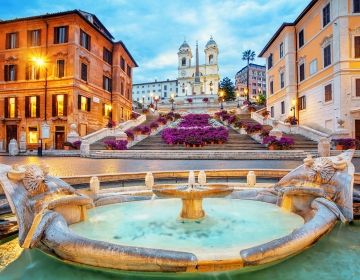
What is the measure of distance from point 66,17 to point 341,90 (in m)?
28.1

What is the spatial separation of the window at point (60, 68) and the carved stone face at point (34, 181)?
28.4 metres

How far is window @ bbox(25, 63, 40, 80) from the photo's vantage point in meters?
30.8

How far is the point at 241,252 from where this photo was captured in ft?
10.2

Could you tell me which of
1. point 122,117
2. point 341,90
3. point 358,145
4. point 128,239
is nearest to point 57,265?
point 128,239

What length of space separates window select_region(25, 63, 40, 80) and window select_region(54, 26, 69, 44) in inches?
147

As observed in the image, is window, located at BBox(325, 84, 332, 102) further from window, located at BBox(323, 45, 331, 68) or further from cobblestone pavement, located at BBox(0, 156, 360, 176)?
cobblestone pavement, located at BBox(0, 156, 360, 176)

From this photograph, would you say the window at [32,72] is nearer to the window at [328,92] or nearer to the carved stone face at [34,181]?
the window at [328,92]

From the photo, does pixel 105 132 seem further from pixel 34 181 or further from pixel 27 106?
pixel 34 181

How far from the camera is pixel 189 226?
496 centimetres

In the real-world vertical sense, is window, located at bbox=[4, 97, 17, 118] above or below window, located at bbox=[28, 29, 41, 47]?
below

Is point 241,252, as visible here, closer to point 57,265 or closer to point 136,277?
point 136,277

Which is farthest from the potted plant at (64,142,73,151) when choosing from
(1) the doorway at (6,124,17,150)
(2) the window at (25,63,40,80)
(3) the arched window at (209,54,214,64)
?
(3) the arched window at (209,54,214,64)

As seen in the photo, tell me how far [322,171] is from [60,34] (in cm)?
3210

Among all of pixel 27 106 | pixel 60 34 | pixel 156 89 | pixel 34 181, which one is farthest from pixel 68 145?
pixel 156 89
